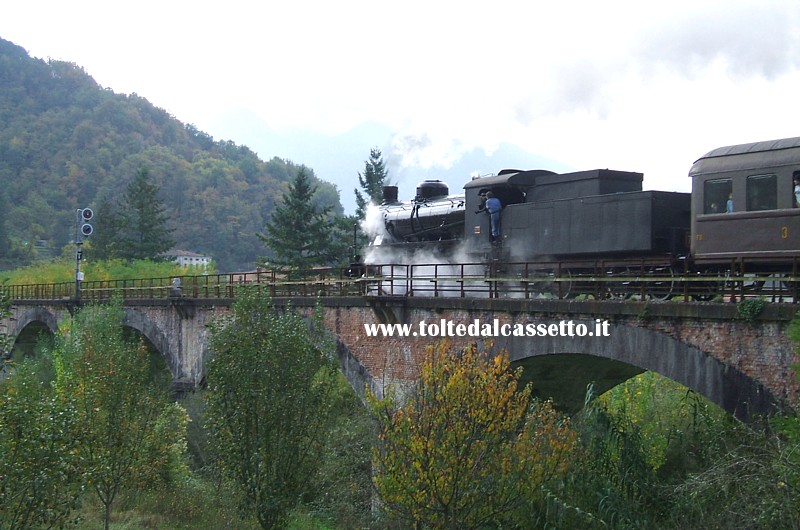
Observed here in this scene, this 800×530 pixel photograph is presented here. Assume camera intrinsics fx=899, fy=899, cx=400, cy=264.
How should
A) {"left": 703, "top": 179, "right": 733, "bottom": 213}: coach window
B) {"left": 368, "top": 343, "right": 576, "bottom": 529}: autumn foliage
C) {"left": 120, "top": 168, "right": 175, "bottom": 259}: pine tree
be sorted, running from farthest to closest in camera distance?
{"left": 120, "top": 168, "right": 175, "bottom": 259}: pine tree → {"left": 703, "top": 179, "right": 733, "bottom": 213}: coach window → {"left": 368, "top": 343, "right": 576, "bottom": 529}: autumn foliage

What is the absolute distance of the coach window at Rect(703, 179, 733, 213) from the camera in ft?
54.8

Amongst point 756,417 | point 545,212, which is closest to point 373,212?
point 545,212

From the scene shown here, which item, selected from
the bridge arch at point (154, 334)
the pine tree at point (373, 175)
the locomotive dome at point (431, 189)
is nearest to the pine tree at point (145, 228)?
the pine tree at point (373, 175)

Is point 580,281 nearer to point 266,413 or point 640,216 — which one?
point 640,216

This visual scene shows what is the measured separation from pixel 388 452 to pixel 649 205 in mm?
7645

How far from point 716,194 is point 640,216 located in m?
2.45

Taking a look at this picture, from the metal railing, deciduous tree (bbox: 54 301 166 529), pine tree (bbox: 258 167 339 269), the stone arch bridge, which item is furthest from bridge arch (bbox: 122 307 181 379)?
pine tree (bbox: 258 167 339 269)

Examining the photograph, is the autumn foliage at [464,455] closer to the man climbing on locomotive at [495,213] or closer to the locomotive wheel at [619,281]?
the locomotive wheel at [619,281]

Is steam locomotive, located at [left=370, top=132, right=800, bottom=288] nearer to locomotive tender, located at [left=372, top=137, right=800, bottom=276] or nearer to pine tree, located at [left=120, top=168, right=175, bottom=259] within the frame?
locomotive tender, located at [left=372, top=137, right=800, bottom=276]

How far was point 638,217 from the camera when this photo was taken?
758 inches

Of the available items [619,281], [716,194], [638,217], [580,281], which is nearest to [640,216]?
[638,217]

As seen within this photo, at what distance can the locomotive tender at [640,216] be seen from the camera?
15.9 m

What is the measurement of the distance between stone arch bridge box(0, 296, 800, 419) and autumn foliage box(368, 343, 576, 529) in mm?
1731

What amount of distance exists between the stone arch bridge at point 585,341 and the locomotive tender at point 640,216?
55.1 inches
